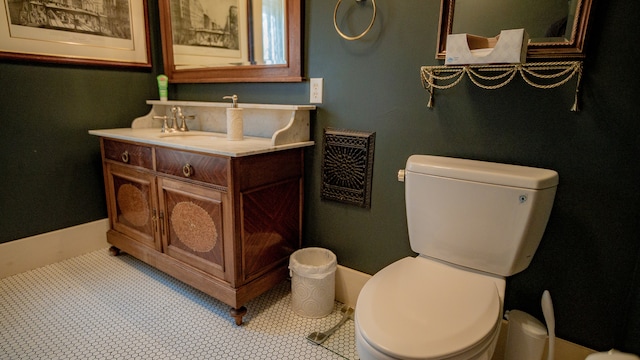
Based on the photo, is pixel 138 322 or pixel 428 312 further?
pixel 138 322

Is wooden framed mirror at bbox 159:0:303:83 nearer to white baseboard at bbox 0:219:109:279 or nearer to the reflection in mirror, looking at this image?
the reflection in mirror

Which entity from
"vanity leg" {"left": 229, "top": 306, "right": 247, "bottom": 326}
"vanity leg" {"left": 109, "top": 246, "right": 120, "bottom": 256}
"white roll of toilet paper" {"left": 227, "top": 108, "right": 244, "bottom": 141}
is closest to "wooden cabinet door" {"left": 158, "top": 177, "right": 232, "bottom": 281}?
"vanity leg" {"left": 229, "top": 306, "right": 247, "bottom": 326}

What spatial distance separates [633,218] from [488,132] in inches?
20.9

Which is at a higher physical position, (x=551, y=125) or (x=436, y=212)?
(x=551, y=125)

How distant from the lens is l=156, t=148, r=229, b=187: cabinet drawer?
5.06 feet

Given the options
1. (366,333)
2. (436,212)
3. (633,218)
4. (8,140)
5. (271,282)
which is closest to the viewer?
(366,333)

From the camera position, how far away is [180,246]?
1.84 meters

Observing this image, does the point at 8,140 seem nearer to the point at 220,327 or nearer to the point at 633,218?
the point at 220,327

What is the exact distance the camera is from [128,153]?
1.97m

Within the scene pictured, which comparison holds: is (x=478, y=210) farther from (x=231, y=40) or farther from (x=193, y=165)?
(x=231, y=40)

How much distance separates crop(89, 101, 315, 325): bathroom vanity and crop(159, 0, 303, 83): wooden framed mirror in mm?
209

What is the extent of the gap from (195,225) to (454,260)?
1181 mm

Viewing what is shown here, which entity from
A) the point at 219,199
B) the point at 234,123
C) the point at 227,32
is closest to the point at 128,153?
the point at 234,123

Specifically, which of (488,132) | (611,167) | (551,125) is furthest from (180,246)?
(611,167)
